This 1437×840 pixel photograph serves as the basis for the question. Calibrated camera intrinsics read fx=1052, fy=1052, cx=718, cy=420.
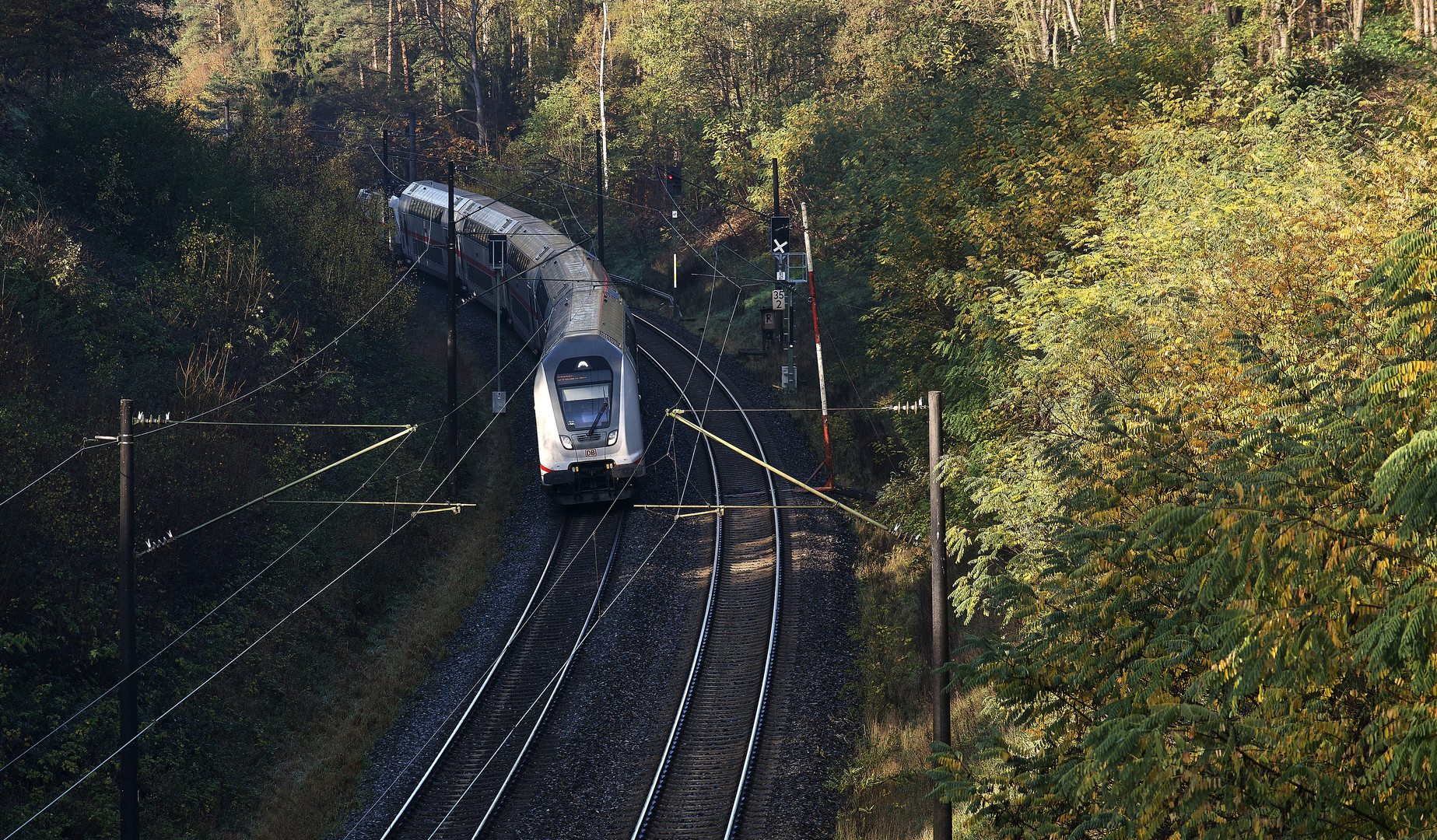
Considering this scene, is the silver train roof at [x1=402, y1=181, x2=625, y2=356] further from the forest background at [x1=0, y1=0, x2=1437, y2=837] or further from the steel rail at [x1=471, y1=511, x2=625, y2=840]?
the steel rail at [x1=471, y1=511, x2=625, y2=840]

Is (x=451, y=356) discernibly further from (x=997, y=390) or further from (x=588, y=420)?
(x=997, y=390)

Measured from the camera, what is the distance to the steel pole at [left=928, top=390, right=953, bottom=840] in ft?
44.3

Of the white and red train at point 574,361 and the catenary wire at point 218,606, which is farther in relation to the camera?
the white and red train at point 574,361

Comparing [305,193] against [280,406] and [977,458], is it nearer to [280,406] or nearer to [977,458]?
[280,406]

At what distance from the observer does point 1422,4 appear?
1055 inches

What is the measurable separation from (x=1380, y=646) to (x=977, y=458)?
A: 12.9 m

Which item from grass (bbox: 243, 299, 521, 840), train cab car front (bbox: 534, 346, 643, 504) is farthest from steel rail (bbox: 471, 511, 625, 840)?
grass (bbox: 243, 299, 521, 840)

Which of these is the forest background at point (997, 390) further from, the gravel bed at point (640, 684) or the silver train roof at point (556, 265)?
the silver train roof at point (556, 265)

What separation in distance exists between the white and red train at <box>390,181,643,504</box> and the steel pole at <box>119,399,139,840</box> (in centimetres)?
1182

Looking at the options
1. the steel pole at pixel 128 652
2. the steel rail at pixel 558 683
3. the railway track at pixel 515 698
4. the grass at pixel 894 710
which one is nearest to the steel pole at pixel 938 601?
the grass at pixel 894 710

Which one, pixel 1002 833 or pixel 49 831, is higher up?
pixel 1002 833

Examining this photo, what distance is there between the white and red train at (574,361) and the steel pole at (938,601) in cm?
1195

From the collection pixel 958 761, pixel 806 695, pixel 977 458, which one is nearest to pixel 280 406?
pixel 806 695

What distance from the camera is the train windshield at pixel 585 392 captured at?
983 inches
